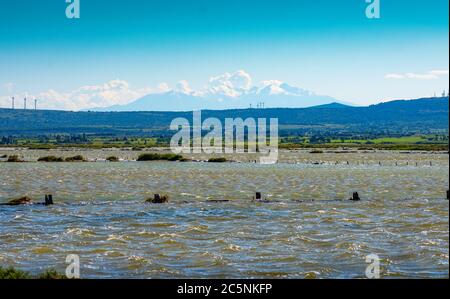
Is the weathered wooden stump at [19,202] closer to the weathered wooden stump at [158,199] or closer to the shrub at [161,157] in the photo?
the weathered wooden stump at [158,199]

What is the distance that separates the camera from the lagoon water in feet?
73.9

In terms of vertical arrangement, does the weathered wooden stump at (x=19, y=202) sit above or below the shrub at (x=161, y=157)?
below

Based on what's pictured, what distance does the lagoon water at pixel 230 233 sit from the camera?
73.9ft

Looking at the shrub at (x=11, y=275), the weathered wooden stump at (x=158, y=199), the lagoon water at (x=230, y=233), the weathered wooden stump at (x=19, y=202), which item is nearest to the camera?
the shrub at (x=11, y=275)

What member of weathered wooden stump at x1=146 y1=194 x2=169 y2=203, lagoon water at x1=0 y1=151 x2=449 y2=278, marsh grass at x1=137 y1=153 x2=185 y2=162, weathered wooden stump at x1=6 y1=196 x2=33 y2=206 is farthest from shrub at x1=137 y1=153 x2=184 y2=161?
weathered wooden stump at x1=6 y1=196 x2=33 y2=206

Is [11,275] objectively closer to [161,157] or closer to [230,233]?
[230,233]

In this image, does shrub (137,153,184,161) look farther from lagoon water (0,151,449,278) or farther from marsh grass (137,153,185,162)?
lagoon water (0,151,449,278)

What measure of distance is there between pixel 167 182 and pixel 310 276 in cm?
3900

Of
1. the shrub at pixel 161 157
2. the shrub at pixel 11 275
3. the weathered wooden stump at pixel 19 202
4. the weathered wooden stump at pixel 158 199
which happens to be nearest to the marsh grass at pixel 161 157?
the shrub at pixel 161 157

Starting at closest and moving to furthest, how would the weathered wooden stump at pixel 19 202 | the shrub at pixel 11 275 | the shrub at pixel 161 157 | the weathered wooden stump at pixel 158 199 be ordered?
the shrub at pixel 11 275, the weathered wooden stump at pixel 19 202, the weathered wooden stump at pixel 158 199, the shrub at pixel 161 157

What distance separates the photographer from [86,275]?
21.1 meters
